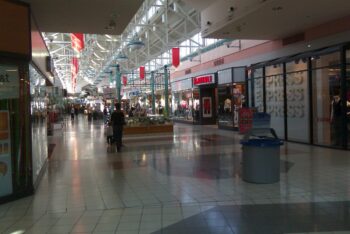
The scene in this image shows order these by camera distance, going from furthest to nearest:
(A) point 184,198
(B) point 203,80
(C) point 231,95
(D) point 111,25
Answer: (B) point 203,80 < (C) point 231,95 < (D) point 111,25 < (A) point 184,198

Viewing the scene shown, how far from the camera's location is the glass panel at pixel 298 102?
1458 cm

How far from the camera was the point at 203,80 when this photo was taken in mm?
26375

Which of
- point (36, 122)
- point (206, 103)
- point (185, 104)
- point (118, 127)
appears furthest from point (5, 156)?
point (185, 104)

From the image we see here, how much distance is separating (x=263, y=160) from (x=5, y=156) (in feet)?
15.3

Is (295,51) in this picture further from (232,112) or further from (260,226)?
(260,226)

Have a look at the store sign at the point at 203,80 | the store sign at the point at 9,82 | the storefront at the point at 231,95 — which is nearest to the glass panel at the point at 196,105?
the store sign at the point at 203,80

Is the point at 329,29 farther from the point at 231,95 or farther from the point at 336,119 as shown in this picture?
the point at 231,95

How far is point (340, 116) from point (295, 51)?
12.7 ft

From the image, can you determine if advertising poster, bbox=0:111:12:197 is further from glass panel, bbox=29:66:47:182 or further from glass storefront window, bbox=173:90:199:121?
glass storefront window, bbox=173:90:199:121

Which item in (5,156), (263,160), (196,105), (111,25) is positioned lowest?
(263,160)

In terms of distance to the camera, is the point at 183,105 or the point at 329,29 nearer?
the point at 329,29

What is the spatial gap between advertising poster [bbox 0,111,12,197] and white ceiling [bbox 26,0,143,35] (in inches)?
114

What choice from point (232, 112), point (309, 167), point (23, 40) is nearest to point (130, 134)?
point (232, 112)

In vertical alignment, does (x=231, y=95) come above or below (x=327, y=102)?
above
